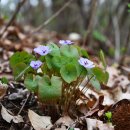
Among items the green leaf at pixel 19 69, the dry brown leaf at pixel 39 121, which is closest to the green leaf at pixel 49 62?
the green leaf at pixel 19 69

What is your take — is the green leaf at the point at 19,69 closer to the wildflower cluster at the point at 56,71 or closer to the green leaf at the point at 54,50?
the wildflower cluster at the point at 56,71

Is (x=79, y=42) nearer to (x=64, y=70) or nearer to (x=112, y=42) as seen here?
(x=112, y=42)

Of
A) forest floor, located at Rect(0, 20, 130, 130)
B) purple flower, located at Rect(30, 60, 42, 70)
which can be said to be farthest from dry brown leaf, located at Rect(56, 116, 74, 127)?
purple flower, located at Rect(30, 60, 42, 70)

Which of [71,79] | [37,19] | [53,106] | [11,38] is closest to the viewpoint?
[71,79]

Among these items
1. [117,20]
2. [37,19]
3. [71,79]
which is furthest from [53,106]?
[37,19]

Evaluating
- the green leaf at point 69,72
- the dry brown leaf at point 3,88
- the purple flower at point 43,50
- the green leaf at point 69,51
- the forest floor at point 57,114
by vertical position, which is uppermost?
the purple flower at point 43,50

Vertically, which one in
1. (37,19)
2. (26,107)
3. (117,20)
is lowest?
(37,19)
